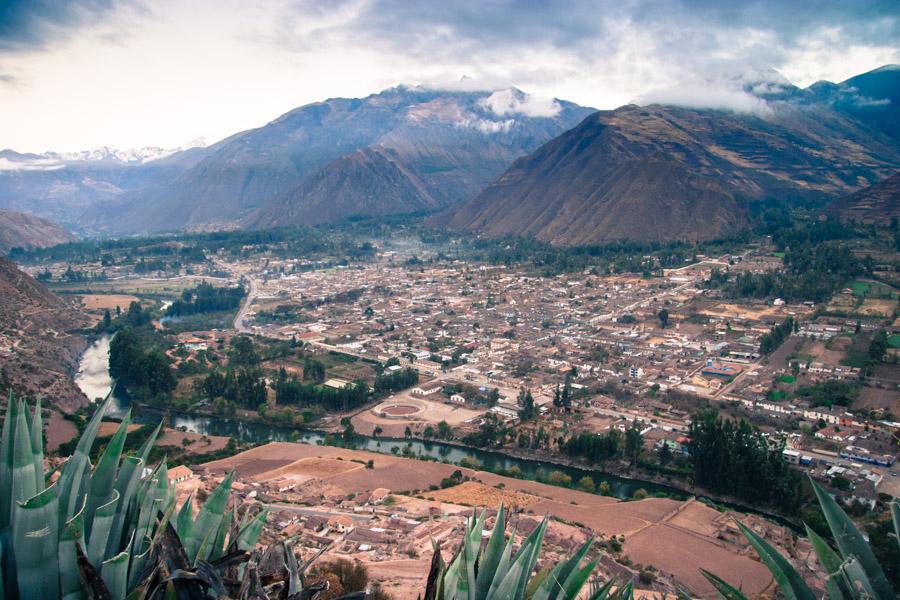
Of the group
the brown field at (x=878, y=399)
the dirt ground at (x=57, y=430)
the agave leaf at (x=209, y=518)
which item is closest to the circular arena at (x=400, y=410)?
the dirt ground at (x=57, y=430)

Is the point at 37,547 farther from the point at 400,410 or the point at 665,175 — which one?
the point at 665,175

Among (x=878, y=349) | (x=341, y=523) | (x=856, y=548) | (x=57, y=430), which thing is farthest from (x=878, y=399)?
(x=57, y=430)

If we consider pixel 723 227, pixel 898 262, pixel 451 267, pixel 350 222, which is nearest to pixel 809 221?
pixel 723 227

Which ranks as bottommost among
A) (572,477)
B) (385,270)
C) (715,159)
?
(572,477)

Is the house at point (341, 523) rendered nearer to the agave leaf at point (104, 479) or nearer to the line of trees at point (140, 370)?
the agave leaf at point (104, 479)

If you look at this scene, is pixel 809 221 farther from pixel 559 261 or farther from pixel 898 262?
pixel 559 261

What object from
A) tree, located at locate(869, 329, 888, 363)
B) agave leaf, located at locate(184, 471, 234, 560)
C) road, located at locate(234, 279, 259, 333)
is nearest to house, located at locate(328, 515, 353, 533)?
agave leaf, located at locate(184, 471, 234, 560)
